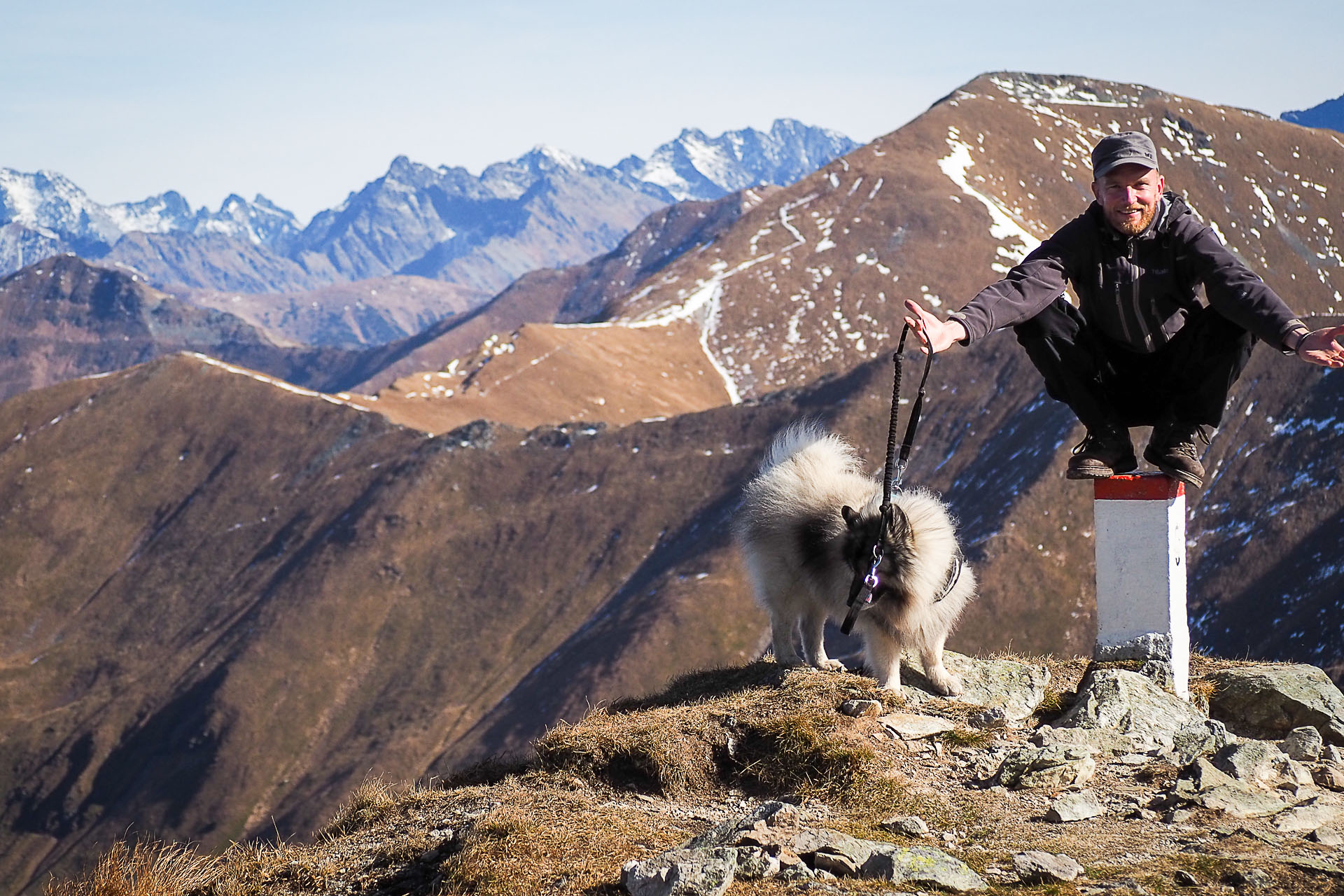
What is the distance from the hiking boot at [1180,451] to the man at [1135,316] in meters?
0.01

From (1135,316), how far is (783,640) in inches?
198

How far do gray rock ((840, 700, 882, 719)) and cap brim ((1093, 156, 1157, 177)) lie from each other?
15.2 ft

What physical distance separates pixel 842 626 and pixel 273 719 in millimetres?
126041

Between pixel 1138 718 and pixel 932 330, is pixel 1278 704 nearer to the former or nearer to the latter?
pixel 1138 718

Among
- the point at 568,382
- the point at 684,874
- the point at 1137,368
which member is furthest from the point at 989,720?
the point at 568,382

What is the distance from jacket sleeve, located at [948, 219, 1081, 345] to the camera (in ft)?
26.7

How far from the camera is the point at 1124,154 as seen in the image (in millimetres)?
8844

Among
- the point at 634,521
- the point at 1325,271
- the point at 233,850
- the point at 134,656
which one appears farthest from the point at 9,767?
the point at 1325,271

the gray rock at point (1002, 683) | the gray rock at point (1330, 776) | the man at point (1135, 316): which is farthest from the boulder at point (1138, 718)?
the man at point (1135, 316)

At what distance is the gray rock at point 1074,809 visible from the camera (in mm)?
8008

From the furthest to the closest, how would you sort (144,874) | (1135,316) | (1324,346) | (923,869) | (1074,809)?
(1135,316) < (144,874) < (1074,809) < (1324,346) < (923,869)

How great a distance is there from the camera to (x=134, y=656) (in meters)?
147

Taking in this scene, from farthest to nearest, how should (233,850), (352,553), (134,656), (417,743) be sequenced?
(134,656)
(352,553)
(417,743)
(233,850)

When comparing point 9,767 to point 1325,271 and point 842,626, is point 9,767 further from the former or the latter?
point 1325,271
